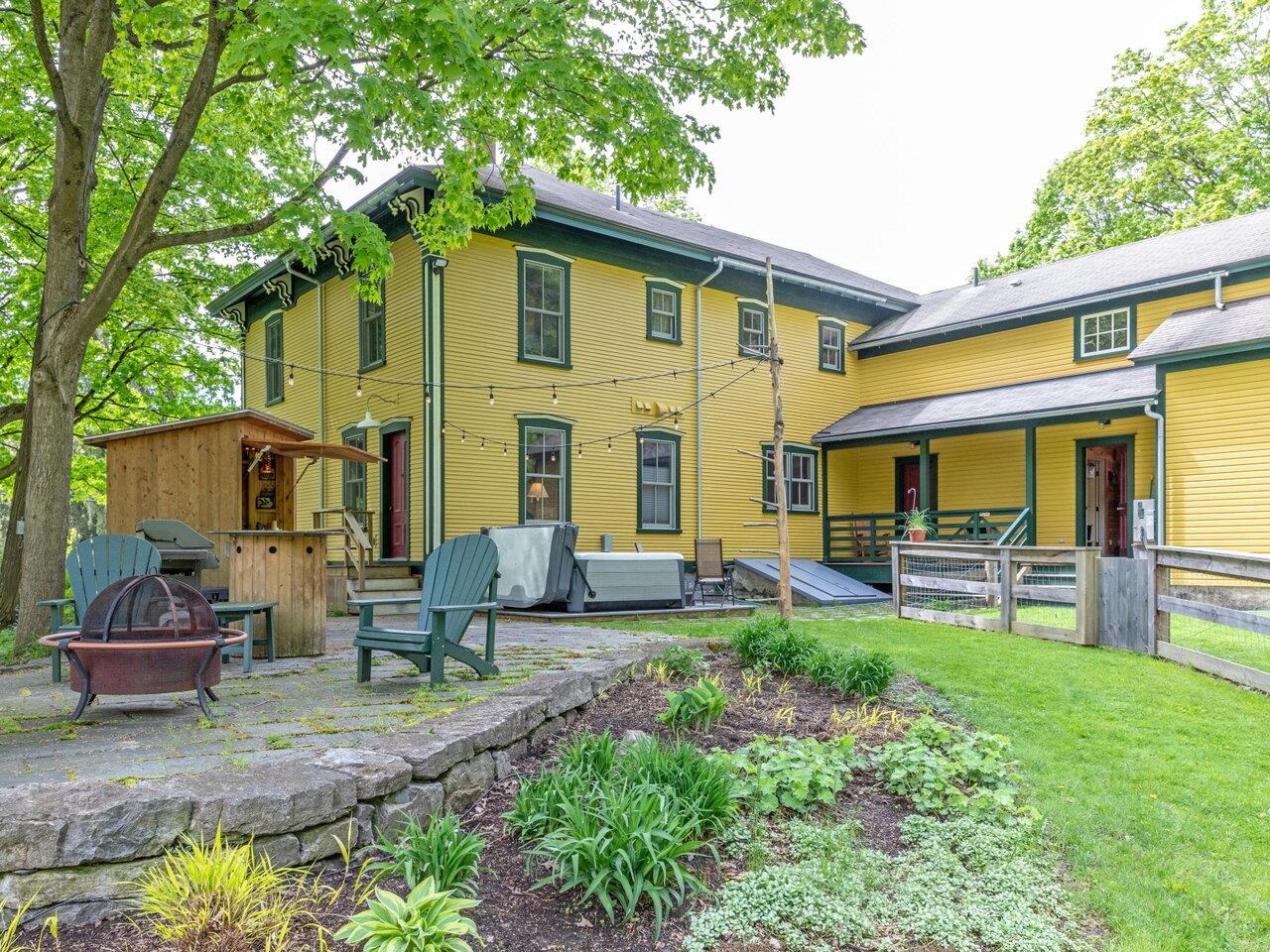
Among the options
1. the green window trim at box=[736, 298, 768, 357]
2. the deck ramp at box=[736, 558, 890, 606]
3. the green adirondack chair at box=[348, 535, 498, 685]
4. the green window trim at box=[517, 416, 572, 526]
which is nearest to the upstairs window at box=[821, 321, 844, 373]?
the green window trim at box=[736, 298, 768, 357]

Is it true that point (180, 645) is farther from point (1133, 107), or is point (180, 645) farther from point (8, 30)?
point (1133, 107)

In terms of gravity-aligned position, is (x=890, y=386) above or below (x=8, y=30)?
below

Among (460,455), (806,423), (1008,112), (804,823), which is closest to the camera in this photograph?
(804,823)

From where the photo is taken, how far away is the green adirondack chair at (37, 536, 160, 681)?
579 cm

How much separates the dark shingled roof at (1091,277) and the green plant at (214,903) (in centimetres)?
1675

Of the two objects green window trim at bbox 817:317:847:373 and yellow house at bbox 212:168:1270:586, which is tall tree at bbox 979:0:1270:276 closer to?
yellow house at bbox 212:168:1270:586

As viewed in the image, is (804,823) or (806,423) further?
(806,423)

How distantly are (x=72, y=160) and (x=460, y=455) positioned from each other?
647cm

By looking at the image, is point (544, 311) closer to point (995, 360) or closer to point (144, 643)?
point (995, 360)

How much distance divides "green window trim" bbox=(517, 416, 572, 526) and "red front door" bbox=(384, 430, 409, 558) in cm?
179

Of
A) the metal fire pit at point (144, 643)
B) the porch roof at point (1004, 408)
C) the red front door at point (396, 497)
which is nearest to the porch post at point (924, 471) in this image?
the porch roof at point (1004, 408)

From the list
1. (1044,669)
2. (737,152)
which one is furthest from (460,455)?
(1044,669)

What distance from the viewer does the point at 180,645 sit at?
4.16 m

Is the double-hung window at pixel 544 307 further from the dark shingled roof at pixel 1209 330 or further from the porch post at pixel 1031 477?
the dark shingled roof at pixel 1209 330
